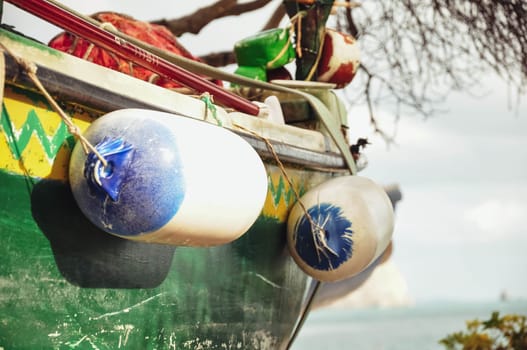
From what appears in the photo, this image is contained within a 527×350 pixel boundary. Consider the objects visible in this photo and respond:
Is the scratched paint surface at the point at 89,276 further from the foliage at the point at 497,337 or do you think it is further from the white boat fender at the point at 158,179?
the foliage at the point at 497,337

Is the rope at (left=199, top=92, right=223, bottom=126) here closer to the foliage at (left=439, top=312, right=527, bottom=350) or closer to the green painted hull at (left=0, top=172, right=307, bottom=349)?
the green painted hull at (left=0, top=172, right=307, bottom=349)

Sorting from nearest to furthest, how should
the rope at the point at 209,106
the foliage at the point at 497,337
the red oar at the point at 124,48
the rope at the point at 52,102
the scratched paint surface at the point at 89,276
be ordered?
the rope at the point at 52,102 → the scratched paint surface at the point at 89,276 → the red oar at the point at 124,48 → the rope at the point at 209,106 → the foliage at the point at 497,337

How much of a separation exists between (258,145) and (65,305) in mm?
1055

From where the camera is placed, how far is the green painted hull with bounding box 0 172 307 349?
232 cm

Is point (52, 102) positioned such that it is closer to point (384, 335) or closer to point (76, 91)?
point (76, 91)

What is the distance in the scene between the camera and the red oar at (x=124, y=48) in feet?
8.44

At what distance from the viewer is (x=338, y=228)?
3357 millimetres

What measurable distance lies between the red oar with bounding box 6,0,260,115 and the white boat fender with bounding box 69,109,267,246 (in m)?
0.44

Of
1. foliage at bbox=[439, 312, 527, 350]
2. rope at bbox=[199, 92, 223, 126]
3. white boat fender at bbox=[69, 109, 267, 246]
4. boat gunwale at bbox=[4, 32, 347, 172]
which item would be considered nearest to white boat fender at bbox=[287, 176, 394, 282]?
boat gunwale at bbox=[4, 32, 347, 172]

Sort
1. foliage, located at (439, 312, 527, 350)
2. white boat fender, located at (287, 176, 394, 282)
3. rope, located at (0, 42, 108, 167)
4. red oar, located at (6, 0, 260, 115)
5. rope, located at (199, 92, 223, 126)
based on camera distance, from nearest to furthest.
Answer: rope, located at (0, 42, 108, 167), red oar, located at (6, 0, 260, 115), rope, located at (199, 92, 223, 126), white boat fender, located at (287, 176, 394, 282), foliage, located at (439, 312, 527, 350)

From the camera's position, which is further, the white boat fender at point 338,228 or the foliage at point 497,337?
the foliage at point 497,337

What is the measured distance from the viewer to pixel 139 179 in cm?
225

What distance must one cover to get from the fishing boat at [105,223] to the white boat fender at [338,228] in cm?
36

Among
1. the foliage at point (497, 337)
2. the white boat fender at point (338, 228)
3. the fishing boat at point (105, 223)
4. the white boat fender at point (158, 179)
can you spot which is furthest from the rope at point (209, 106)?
the foliage at point (497, 337)
